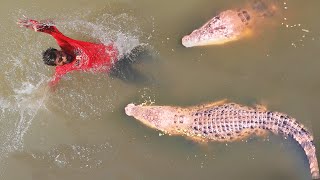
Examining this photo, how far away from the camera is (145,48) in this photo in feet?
19.8

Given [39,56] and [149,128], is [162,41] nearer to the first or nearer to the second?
[149,128]

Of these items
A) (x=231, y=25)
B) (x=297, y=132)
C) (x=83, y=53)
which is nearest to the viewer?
(x=83, y=53)

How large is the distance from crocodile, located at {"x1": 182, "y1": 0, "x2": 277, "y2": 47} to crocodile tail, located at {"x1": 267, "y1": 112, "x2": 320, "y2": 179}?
3.48 ft

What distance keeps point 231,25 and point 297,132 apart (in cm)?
148

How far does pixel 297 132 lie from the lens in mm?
5641

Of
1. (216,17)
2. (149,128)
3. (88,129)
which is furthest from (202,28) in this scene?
(88,129)

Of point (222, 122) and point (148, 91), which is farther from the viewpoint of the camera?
point (148, 91)

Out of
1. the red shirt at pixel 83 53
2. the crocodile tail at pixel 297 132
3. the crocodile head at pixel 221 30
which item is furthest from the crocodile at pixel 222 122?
the crocodile head at pixel 221 30

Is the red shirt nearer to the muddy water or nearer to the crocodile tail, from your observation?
the muddy water

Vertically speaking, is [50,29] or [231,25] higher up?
[231,25]

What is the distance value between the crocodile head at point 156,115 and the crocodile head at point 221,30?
851mm

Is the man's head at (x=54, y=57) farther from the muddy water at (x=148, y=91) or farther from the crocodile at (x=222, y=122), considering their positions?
the crocodile at (x=222, y=122)

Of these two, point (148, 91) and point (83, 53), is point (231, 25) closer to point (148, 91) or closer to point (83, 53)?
point (148, 91)

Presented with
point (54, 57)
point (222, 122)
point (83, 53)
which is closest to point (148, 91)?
point (222, 122)
